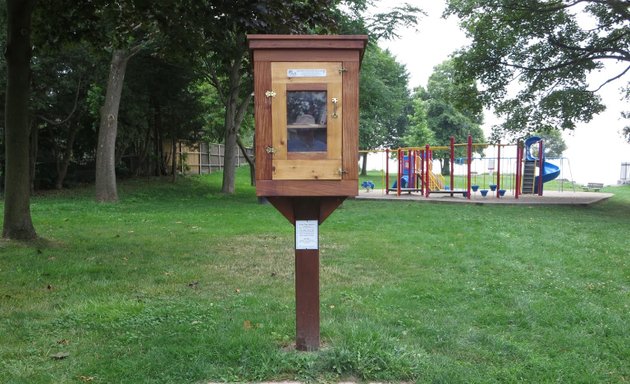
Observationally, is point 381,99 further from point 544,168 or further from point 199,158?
point 199,158

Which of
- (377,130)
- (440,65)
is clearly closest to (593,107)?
(377,130)

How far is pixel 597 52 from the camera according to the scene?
17.2 metres

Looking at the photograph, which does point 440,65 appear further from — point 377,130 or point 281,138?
point 281,138

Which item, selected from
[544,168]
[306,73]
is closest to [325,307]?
[306,73]

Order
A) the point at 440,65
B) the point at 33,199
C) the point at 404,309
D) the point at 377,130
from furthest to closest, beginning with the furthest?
the point at 440,65, the point at 377,130, the point at 33,199, the point at 404,309

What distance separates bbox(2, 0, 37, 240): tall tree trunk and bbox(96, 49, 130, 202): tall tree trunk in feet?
26.1

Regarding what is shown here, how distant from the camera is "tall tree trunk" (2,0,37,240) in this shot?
823 cm

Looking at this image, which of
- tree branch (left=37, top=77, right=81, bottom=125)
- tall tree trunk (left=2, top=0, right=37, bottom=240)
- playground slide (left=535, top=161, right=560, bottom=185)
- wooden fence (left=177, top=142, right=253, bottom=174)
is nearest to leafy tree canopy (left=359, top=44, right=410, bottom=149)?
playground slide (left=535, top=161, right=560, bottom=185)

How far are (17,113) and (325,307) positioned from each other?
5857mm

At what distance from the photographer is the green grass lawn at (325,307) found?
374cm

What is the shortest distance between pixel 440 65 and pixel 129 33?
54988mm

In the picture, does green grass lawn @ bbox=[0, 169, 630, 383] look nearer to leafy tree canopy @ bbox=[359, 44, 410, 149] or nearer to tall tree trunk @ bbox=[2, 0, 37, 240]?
tall tree trunk @ bbox=[2, 0, 37, 240]

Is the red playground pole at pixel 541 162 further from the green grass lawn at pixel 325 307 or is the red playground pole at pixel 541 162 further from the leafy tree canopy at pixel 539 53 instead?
the green grass lawn at pixel 325 307

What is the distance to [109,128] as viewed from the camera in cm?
1644
